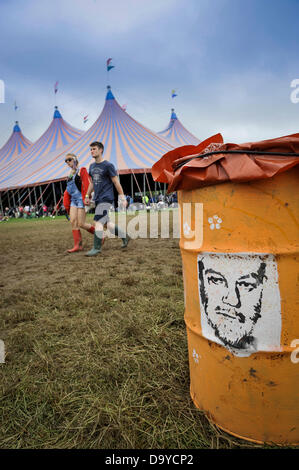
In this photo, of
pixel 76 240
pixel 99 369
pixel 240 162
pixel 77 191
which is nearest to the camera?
pixel 240 162

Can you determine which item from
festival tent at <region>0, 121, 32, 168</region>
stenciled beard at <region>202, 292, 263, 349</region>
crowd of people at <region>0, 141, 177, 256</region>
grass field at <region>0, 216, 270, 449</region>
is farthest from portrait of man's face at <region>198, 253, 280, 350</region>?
festival tent at <region>0, 121, 32, 168</region>

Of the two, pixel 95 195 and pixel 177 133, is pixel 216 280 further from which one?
pixel 177 133

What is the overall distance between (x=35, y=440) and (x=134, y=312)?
101 cm

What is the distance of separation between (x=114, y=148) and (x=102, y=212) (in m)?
14.5

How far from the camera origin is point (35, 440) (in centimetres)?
98

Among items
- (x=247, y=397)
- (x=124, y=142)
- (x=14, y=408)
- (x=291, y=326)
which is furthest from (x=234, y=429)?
(x=124, y=142)

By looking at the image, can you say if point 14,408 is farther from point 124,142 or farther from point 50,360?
point 124,142

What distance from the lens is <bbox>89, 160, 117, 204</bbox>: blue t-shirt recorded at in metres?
3.91

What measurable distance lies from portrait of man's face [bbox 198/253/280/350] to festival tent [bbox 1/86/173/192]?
50.1 ft

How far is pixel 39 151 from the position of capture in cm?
2250

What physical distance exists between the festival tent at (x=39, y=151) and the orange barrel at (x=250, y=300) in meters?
18.9

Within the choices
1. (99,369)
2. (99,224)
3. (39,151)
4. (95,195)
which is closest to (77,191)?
(95,195)

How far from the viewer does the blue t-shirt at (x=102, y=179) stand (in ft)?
12.8

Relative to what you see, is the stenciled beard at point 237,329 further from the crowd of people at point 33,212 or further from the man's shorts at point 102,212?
the crowd of people at point 33,212
